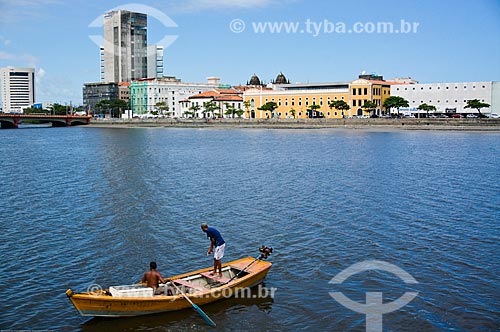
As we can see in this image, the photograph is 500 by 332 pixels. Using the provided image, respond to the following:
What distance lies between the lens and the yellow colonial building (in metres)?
110

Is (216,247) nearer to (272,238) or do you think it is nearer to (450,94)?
(272,238)

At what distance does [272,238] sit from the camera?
19.4m

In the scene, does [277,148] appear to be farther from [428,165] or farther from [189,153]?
[428,165]

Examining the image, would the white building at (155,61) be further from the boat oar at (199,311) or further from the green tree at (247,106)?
the boat oar at (199,311)

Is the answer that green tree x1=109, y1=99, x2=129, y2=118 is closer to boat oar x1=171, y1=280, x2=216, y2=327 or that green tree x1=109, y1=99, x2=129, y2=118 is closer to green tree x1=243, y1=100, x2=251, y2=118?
green tree x1=243, y1=100, x2=251, y2=118

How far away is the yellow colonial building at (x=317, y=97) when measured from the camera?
360ft

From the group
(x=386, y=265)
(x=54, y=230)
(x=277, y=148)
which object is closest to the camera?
(x=386, y=265)

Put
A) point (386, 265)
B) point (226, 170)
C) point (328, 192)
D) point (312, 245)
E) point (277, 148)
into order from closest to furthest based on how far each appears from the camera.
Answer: point (386, 265) < point (312, 245) < point (328, 192) < point (226, 170) < point (277, 148)

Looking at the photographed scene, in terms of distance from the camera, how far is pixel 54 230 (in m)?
20.8

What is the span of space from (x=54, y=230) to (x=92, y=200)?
6470mm

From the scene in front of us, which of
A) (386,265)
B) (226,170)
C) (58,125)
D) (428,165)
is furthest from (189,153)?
(58,125)

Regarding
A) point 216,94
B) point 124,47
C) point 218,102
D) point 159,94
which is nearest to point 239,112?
point 218,102

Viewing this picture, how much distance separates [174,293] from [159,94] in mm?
140255

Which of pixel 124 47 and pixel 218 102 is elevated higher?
pixel 124 47
